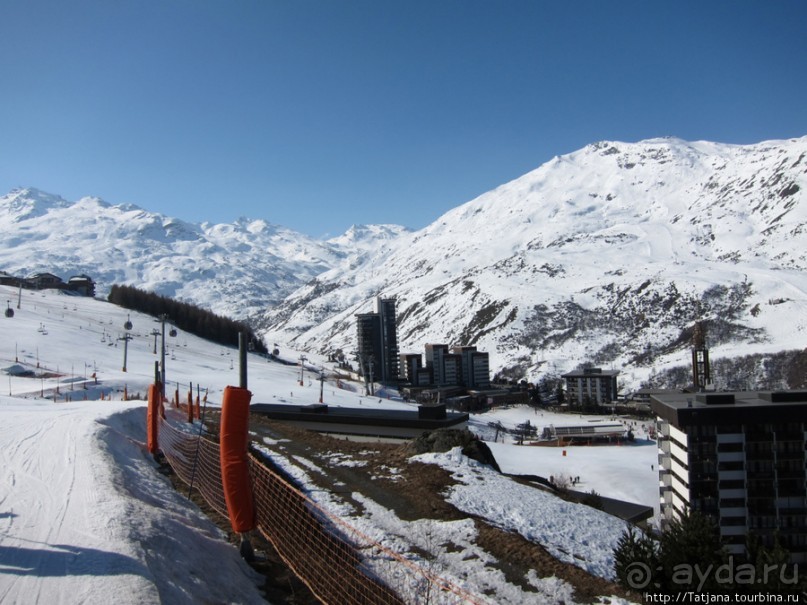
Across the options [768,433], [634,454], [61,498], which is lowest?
[634,454]

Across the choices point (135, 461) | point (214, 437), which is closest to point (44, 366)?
point (214, 437)

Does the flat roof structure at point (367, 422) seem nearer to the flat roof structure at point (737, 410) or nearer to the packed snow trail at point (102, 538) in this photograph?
the flat roof structure at point (737, 410)

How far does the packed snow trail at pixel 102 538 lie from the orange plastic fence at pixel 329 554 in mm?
953

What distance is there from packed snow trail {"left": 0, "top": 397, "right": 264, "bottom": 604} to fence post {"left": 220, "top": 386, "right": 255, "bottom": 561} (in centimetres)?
66

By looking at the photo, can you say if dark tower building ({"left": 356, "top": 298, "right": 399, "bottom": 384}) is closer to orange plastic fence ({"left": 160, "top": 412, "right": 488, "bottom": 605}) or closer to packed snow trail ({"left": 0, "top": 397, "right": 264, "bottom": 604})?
orange plastic fence ({"left": 160, "top": 412, "right": 488, "bottom": 605})

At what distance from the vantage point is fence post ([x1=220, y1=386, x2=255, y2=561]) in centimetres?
889

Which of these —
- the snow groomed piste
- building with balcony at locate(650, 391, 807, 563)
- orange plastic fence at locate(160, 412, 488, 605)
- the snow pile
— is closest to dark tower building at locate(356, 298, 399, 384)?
building with balcony at locate(650, 391, 807, 563)

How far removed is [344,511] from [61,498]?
544 cm

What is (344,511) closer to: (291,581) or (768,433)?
(291,581)

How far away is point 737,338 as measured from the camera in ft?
443

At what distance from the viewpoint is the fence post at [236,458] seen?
29.2 ft

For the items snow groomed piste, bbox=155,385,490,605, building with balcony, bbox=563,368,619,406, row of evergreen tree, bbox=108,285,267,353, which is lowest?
building with balcony, bbox=563,368,619,406

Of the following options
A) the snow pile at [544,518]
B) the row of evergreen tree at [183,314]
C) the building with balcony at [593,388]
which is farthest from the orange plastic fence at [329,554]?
the row of evergreen tree at [183,314]

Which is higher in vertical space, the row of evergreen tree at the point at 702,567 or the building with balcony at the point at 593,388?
the row of evergreen tree at the point at 702,567
